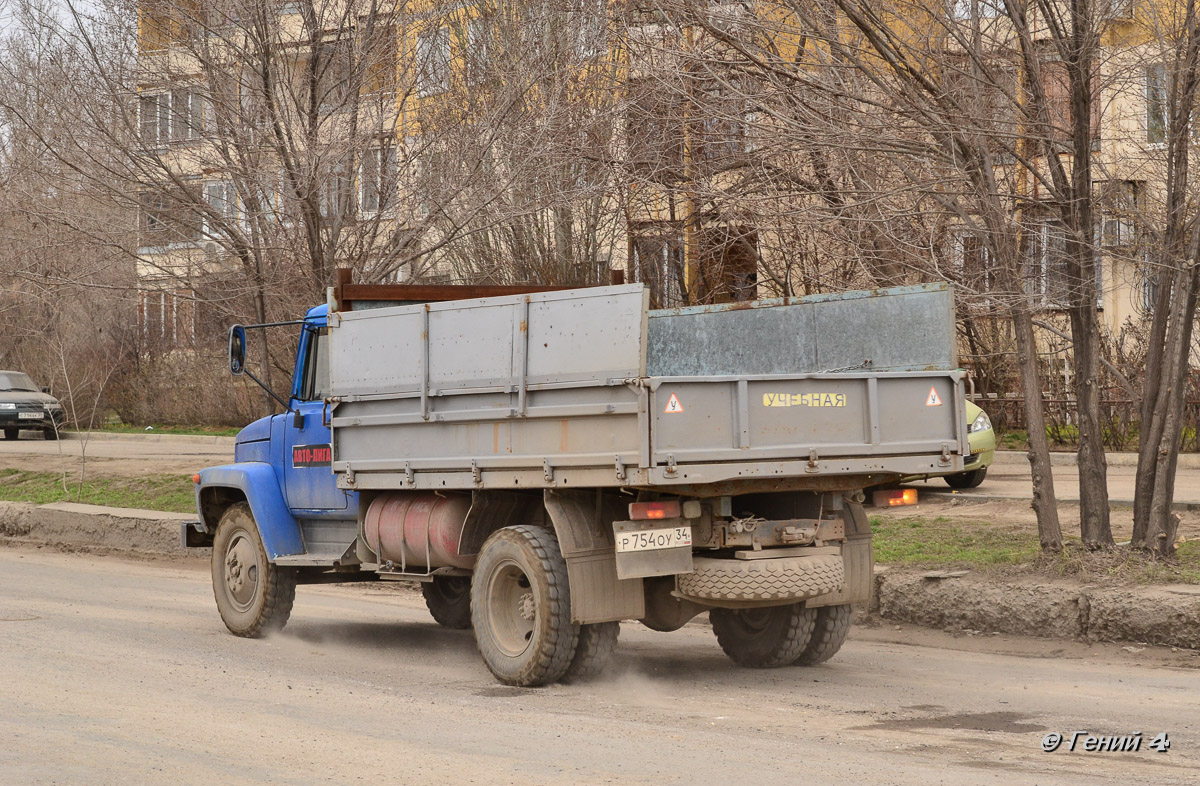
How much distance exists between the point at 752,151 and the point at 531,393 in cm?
527

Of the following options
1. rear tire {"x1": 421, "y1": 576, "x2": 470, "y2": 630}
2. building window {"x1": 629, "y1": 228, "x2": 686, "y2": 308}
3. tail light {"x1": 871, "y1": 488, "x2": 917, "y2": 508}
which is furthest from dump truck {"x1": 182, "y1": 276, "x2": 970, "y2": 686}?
building window {"x1": 629, "y1": 228, "x2": 686, "y2": 308}


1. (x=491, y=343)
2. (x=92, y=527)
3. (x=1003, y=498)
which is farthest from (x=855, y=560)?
(x=92, y=527)

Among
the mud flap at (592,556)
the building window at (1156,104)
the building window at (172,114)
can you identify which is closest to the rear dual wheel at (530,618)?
the mud flap at (592,556)

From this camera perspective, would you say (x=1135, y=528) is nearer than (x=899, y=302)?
No

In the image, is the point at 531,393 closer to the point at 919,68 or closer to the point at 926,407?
the point at 926,407

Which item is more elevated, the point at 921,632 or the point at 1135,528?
the point at 1135,528

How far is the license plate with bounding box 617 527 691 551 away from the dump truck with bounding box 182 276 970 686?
0.04 ft

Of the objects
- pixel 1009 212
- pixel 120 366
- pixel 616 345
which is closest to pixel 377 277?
pixel 1009 212

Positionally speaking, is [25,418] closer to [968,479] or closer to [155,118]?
[155,118]

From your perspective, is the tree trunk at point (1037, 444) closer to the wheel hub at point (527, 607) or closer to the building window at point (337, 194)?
the wheel hub at point (527, 607)

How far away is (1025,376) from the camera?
10.9m

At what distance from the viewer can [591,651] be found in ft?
26.3

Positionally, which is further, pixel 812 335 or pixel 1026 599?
pixel 1026 599

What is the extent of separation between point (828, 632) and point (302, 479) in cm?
392
